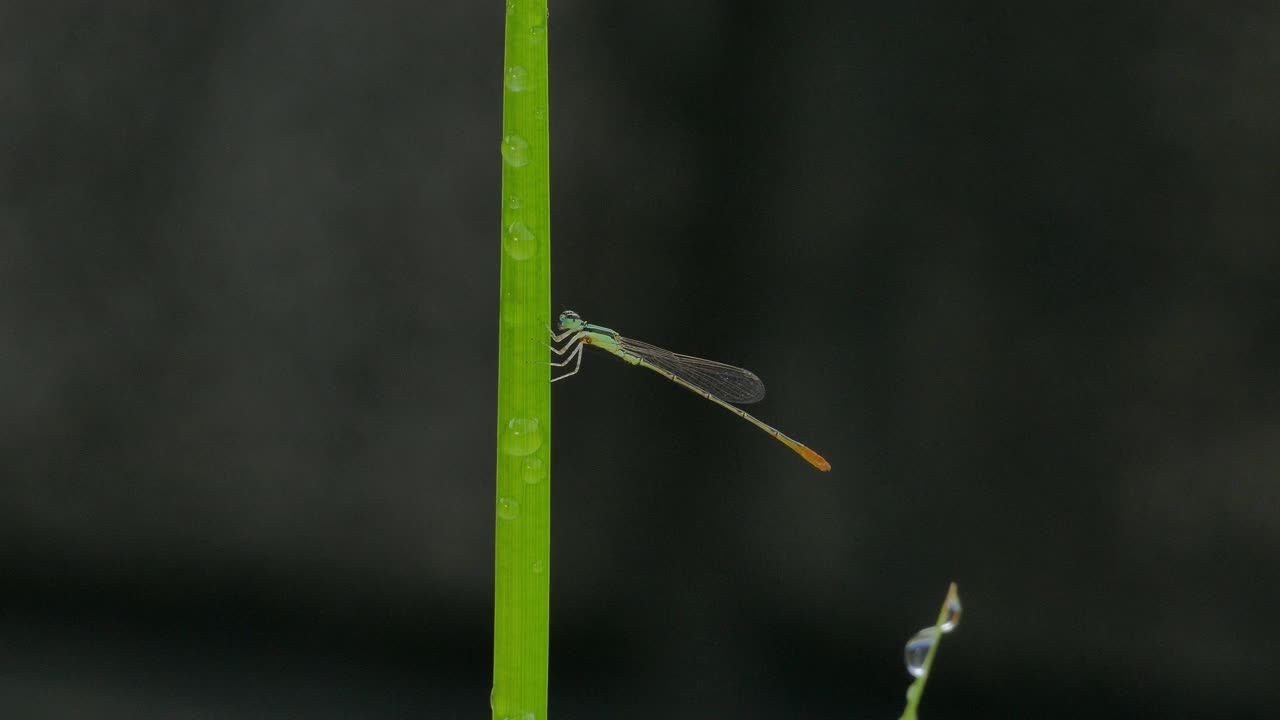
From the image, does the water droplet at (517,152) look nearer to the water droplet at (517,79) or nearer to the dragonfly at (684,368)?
the water droplet at (517,79)

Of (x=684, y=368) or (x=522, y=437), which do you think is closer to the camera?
(x=522, y=437)

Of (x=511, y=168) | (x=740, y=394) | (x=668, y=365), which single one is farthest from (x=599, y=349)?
(x=511, y=168)

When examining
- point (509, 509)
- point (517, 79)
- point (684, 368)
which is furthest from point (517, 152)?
point (684, 368)

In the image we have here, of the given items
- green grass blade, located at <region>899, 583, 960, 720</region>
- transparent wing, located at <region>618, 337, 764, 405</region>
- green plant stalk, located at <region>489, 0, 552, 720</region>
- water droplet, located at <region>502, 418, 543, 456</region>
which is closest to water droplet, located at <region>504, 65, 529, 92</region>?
green plant stalk, located at <region>489, 0, 552, 720</region>

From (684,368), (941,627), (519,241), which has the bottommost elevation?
(941,627)

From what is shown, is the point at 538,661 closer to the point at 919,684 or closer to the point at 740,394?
the point at 919,684

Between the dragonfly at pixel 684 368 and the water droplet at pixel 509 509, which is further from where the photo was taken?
the dragonfly at pixel 684 368

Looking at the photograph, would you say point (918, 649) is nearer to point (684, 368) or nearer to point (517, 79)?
point (517, 79)

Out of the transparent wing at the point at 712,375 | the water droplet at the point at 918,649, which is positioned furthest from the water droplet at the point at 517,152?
the transparent wing at the point at 712,375
